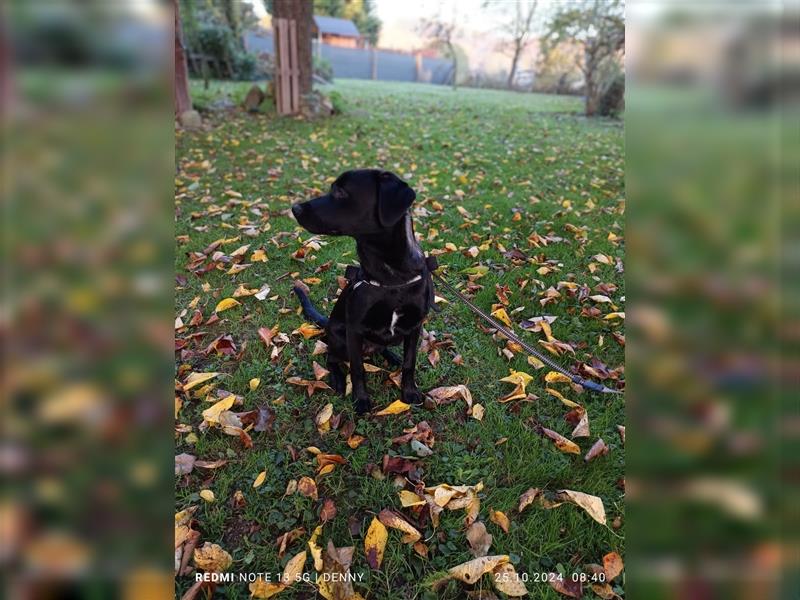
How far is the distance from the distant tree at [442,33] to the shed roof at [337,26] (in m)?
12.1

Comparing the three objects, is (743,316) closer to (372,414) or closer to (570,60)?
(372,414)

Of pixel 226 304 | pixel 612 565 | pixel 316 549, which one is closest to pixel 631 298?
pixel 612 565

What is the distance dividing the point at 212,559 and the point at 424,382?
5.11ft

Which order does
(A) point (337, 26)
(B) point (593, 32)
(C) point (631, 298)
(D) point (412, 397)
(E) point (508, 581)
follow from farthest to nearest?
(A) point (337, 26)
(B) point (593, 32)
(D) point (412, 397)
(E) point (508, 581)
(C) point (631, 298)

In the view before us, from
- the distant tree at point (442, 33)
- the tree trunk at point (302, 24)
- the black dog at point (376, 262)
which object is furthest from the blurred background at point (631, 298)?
the distant tree at point (442, 33)

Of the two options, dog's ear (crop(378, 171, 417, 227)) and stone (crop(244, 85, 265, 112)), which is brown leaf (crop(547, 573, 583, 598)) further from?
stone (crop(244, 85, 265, 112))

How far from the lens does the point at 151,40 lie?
720 mm

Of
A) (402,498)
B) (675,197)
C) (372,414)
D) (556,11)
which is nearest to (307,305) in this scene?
(372,414)

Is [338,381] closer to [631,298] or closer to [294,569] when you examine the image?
[294,569]

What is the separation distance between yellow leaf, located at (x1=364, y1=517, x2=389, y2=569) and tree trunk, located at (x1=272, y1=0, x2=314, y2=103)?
11.0m

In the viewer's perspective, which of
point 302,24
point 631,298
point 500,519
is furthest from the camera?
point 302,24

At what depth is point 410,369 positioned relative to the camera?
2.96m

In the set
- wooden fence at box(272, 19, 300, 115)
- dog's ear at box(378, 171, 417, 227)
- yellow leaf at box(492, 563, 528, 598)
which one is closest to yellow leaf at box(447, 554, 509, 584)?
yellow leaf at box(492, 563, 528, 598)

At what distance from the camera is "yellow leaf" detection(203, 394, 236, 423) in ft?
8.80
